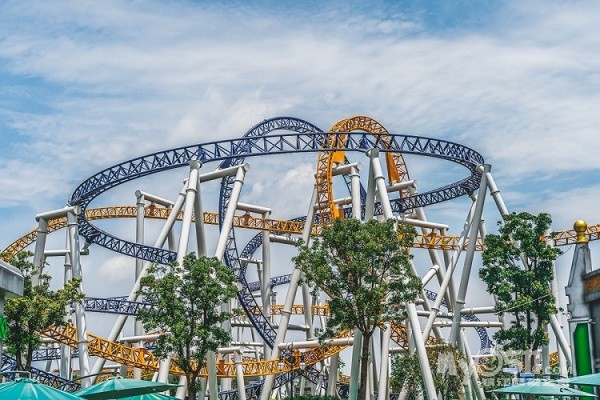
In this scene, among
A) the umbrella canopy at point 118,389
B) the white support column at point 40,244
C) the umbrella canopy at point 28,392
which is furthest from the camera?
the white support column at point 40,244

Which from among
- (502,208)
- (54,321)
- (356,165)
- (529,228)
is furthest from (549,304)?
(54,321)

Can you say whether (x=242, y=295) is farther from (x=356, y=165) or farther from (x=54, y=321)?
(x=54, y=321)

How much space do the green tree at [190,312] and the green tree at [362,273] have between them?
352 cm

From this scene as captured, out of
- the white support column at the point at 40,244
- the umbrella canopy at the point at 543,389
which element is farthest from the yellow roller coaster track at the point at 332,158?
the umbrella canopy at the point at 543,389

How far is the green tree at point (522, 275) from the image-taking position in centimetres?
3225

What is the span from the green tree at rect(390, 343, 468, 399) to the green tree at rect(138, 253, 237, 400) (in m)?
11.7

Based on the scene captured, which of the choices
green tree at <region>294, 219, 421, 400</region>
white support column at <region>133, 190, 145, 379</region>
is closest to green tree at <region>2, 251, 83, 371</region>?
green tree at <region>294, 219, 421, 400</region>

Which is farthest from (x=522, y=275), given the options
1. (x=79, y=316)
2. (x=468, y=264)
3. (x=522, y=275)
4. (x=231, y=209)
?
(x=79, y=316)

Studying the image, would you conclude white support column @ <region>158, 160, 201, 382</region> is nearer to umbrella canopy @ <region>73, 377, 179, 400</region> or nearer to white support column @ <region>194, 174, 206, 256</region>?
white support column @ <region>194, 174, 206, 256</region>

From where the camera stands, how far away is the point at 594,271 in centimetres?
2119

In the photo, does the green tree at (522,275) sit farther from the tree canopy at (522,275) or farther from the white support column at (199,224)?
the white support column at (199,224)

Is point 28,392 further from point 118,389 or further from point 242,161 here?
point 242,161

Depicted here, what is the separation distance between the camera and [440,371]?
3881 cm

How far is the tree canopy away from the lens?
3225cm
